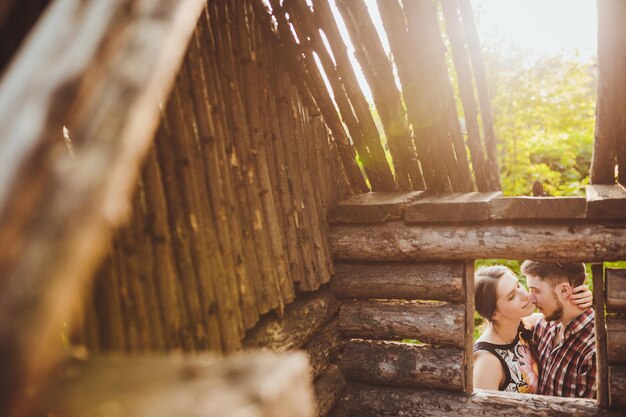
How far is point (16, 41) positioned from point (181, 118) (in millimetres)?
702

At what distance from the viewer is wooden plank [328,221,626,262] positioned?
2844 mm

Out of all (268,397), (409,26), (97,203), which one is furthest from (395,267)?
(97,203)

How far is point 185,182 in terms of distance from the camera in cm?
205

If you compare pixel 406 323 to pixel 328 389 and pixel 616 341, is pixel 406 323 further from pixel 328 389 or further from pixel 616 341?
pixel 616 341

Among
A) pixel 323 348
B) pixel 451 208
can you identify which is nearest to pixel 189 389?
pixel 323 348

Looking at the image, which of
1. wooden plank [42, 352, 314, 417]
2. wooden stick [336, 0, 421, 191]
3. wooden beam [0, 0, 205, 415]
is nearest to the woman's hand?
wooden stick [336, 0, 421, 191]

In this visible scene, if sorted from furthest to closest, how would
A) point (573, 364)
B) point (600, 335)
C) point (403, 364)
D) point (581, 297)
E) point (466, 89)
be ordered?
point (581, 297) < point (573, 364) < point (403, 364) < point (466, 89) < point (600, 335)

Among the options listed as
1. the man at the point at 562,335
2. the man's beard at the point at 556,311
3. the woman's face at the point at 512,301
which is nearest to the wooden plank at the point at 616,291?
the man at the point at 562,335

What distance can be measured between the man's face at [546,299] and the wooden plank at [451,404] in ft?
4.41

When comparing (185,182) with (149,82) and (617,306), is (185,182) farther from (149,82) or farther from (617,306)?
(617,306)

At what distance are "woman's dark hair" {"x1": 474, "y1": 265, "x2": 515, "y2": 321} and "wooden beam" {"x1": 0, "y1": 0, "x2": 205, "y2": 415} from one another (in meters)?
4.21

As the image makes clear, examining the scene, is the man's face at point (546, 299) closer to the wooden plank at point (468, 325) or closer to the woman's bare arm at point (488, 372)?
the woman's bare arm at point (488, 372)

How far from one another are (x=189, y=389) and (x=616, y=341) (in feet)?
9.85

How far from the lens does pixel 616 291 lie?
2.90m
